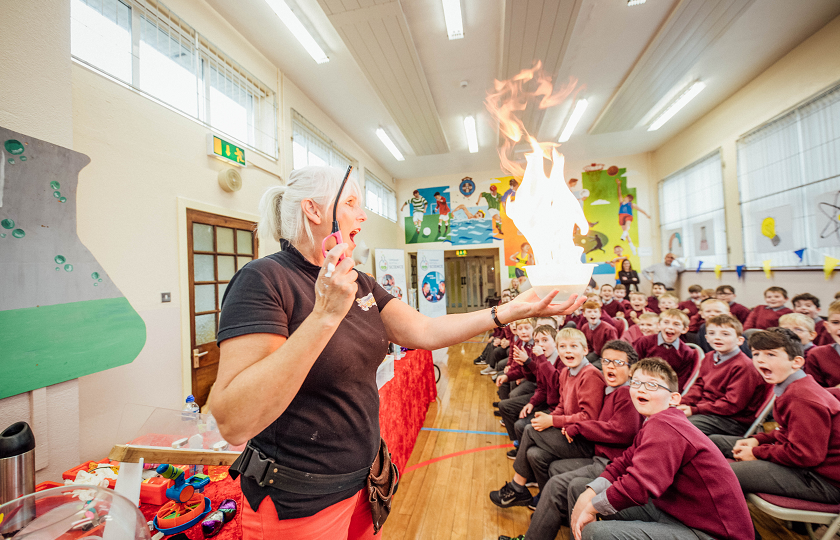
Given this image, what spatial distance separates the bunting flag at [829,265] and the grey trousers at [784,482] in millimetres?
4716

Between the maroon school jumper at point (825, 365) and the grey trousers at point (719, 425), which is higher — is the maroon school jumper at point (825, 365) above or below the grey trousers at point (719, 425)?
above

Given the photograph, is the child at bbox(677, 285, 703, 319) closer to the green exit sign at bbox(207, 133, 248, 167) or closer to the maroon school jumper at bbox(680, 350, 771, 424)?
the maroon school jumper at bbox(680, 350, 771, 424)

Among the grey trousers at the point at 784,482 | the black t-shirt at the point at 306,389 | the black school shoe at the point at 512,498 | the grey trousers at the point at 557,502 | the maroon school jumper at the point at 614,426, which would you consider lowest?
the black school shoe at the point at 512,498

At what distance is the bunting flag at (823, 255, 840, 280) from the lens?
4.46 m

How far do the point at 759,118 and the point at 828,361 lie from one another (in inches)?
203

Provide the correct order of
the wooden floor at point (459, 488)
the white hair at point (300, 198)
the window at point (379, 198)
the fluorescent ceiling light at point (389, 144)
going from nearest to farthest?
the white hair at point (300, 198)
the wooden floor at point (459, 488)
the fluorescent ceiling light at point (389, 144)
the window at point (379, 198)

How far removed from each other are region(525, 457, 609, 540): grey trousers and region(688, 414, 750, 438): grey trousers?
111cm

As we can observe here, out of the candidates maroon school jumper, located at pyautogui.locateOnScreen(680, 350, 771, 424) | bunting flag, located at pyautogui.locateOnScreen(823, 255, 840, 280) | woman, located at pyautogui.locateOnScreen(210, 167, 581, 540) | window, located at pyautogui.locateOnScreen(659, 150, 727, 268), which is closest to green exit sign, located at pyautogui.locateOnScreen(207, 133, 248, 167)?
woman, located at pyautogui.locateOnScreen(210, 167, 581, 540)

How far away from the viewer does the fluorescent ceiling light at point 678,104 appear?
5.83m

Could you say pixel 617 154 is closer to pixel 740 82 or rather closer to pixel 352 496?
pixel 740 82

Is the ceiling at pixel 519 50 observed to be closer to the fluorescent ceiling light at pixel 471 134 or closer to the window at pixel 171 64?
the fluorescent ceiling light at pixel 471 134

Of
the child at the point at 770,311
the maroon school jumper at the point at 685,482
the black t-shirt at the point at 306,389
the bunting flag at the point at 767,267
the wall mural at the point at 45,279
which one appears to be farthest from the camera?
the bunting flag at the point at 767,267

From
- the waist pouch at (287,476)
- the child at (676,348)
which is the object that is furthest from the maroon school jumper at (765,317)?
the waist pouch at (287,476)

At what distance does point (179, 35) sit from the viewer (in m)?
3.30
